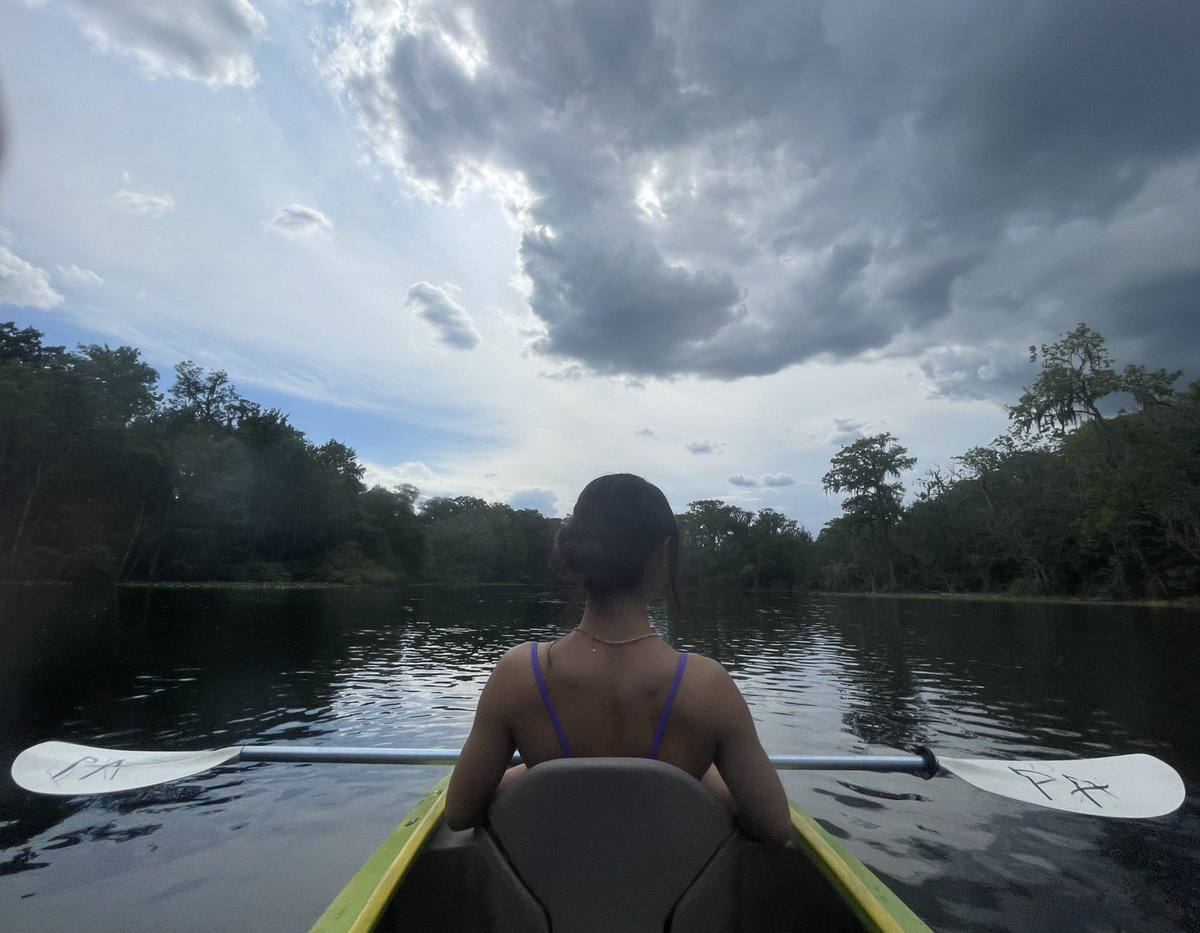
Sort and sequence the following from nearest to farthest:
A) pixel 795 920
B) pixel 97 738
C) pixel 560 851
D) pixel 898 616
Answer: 1. pixel 560 851
2. pixel 795 920
3. pixel 97 738
4. pixel 898 616

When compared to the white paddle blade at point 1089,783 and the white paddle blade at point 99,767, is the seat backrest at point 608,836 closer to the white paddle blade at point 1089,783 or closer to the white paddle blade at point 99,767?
the white paddle blade at point 1089,783

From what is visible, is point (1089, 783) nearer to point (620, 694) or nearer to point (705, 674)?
point (705, 674)

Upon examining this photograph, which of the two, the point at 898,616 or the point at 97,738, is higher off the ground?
the point at 898,616

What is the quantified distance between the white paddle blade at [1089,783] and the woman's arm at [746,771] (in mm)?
2454

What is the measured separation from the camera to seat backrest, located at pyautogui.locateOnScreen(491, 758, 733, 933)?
1.71 meters

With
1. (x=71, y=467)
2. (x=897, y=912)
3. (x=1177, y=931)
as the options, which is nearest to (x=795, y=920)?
(x=897, y=912)

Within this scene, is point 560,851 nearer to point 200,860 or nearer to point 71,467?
point 200,860

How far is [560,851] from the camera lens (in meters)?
1.79

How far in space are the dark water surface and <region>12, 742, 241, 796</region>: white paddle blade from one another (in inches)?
27.6

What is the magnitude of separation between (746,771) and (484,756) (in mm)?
723

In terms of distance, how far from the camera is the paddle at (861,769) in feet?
11.9

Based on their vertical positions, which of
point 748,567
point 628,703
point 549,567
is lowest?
point 628,703

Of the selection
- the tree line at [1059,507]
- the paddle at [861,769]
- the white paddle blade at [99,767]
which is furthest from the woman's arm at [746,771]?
the tree line at [1059,507]

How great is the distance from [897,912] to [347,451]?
3488 inches
